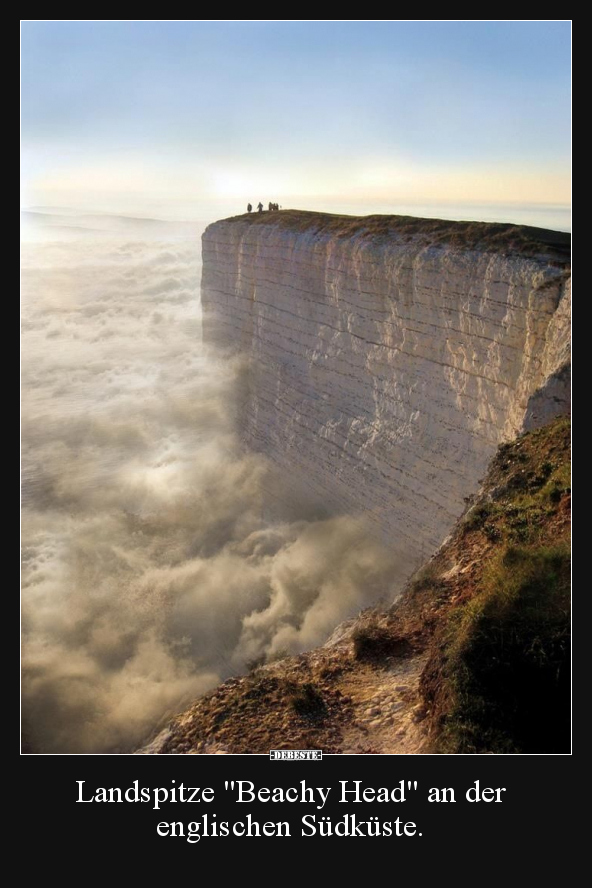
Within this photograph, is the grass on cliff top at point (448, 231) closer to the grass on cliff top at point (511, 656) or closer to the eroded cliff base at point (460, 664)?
the eroded cliff base at point (460, 664)

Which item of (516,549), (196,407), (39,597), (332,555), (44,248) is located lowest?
(39,597)

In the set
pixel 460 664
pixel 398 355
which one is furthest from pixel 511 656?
pixel 398 355

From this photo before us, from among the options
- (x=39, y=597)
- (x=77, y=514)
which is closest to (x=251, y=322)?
(x=77, y=514)

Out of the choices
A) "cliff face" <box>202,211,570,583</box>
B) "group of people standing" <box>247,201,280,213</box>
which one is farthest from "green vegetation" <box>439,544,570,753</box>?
"group of people standing" <box>247,201,280,213</box>

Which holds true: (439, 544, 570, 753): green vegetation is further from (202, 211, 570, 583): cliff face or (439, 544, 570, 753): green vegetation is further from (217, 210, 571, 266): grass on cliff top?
(217, 210, 571, 266): grass on cliff top

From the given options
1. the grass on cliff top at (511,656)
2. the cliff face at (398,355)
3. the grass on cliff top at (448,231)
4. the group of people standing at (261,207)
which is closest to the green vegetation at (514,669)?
the grass on cliff top at (511,656)

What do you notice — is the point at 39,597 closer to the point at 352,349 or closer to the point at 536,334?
the point at 352,349

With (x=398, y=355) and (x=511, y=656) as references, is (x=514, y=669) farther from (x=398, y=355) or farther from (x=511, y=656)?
(x=398, y=355)
